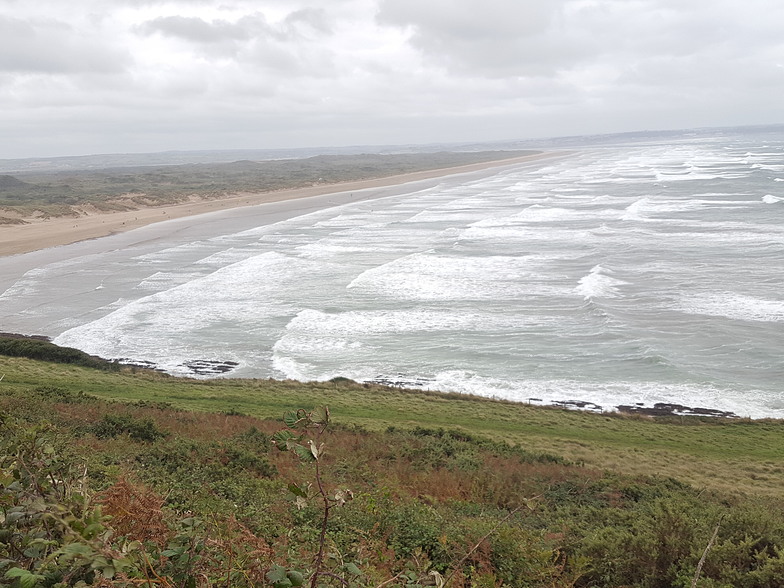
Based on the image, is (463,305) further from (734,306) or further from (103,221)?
(103,221)

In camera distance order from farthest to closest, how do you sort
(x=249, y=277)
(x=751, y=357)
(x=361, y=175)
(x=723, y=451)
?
(x=361, y=175), (x=249, y=277), (x=751, y=357), (x=723, y=451)

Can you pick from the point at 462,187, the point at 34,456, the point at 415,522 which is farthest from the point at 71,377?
the point at 462,187

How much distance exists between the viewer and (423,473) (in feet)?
42.3

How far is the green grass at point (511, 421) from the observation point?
15.5 metres

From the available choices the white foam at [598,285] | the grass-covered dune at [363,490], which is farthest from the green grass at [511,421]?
the white foam at [598,285]

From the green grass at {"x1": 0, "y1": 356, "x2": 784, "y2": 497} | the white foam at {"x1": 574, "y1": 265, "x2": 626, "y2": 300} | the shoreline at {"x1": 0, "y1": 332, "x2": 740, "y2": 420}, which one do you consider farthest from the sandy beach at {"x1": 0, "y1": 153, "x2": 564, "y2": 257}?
the white foam at {"x1": 574, "y1": 265, "x2": 626, "y2": 300}

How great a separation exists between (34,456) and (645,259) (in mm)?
41887

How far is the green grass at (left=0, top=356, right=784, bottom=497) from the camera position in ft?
51.0

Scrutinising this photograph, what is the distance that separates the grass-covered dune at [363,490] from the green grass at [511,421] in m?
0.10

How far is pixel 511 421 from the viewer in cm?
1930

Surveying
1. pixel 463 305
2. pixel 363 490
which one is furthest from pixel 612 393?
pixel 363 490

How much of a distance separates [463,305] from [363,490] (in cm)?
2220

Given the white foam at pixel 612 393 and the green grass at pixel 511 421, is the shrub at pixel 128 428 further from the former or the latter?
the white foam at pixel 612 393

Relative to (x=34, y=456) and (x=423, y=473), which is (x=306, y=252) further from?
(x=34, y=456)
